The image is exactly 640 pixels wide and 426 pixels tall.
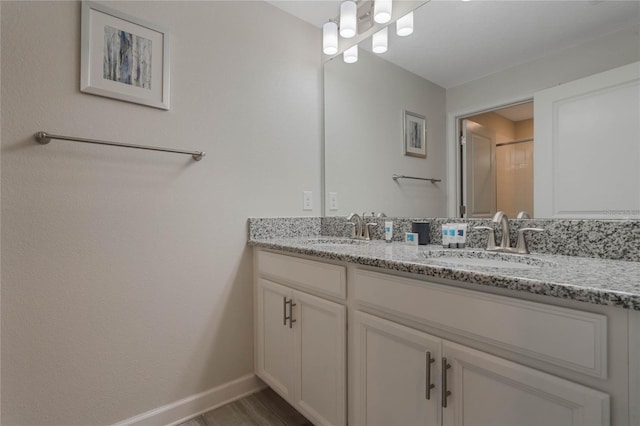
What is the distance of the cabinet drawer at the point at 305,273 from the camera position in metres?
1.17

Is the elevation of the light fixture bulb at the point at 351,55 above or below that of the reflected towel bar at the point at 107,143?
above

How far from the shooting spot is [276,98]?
71.9 inches

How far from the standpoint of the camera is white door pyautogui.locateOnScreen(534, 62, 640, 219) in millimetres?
967

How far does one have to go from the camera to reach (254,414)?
1521 mm

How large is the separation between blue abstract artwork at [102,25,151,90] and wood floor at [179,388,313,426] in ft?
5.02

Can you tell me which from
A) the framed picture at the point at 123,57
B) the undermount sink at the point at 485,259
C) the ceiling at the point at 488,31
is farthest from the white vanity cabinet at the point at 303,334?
the ceiling at the point at 488,31

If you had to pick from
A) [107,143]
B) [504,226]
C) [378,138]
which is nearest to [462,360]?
[504,226]

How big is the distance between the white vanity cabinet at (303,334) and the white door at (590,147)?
31.8 inches

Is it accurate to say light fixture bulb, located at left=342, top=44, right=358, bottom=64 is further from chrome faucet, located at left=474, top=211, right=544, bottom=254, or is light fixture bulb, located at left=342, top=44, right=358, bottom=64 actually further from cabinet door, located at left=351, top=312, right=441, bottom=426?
cabinet door, located at left=351, top=312, right=441, bottom=426

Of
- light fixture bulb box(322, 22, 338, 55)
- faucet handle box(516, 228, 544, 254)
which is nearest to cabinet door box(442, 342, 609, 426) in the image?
faucet handle box(516, 228, 544, 254)

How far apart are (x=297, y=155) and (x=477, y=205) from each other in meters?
1.03

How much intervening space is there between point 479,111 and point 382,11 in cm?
74

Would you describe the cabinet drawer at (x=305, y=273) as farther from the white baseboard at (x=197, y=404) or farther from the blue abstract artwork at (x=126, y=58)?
the blue abstract artwork at (x=126, y=58)

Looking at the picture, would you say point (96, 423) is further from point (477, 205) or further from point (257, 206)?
point (477, 205)
